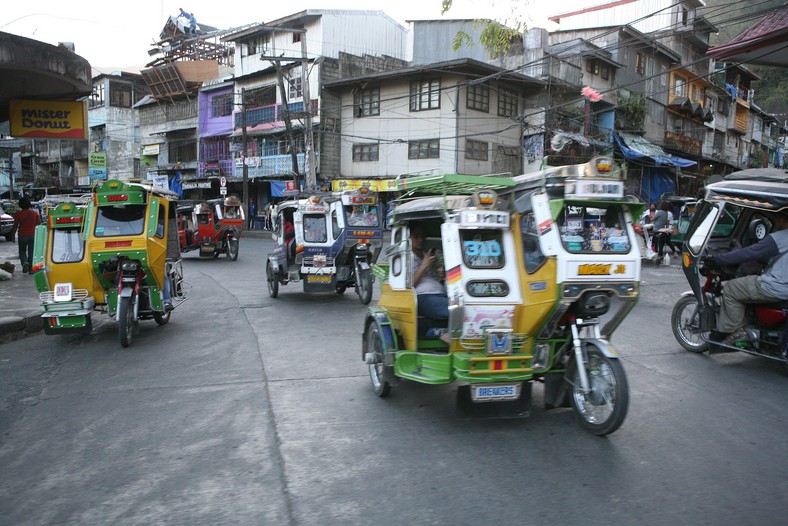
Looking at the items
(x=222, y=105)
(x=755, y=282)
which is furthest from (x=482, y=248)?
(x=222, y=105)

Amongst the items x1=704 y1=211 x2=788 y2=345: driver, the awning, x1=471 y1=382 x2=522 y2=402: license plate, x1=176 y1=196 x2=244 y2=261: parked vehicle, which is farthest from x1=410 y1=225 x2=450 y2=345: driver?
the awning

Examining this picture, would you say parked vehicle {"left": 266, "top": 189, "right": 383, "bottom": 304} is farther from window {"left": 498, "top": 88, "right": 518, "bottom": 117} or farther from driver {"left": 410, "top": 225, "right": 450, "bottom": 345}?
window {"left": 498, "top": 88, "right": 518, "bottom": 117}

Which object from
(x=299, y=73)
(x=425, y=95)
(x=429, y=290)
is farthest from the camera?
(x=299, y=73)

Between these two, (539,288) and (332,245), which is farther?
(332,245)

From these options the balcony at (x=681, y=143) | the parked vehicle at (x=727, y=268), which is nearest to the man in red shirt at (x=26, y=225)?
the parked vehicle at (x=727, y=268)

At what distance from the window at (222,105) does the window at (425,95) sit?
16397 millimetres

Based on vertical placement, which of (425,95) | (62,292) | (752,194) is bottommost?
(62,292)

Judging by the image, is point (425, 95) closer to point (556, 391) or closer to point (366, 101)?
point (366, 101)

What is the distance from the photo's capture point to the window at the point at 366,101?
3269 centimetres

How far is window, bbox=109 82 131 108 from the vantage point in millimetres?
54156

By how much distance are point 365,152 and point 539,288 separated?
30144 mm

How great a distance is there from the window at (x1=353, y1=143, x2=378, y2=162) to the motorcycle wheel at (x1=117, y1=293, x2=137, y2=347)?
2603 centimetres

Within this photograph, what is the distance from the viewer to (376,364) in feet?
19.1

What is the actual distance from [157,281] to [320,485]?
5866 mm
